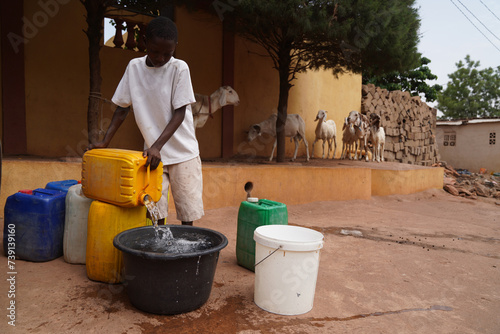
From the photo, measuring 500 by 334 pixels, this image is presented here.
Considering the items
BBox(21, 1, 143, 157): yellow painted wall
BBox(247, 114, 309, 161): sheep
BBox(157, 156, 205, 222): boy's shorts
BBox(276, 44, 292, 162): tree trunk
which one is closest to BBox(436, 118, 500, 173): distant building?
BBox(247, 114, 309, 161): sheep

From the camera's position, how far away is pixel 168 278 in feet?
7.02

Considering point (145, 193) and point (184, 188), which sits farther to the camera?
point (184, 188)

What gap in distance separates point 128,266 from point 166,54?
1409mm

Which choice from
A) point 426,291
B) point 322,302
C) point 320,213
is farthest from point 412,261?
point 320,213

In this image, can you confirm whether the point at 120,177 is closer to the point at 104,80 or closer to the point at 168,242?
the point at 168,242

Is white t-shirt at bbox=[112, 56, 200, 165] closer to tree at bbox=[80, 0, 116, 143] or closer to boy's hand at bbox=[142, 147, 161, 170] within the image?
boy's hand at bbox=[142, 147, 161, 170]

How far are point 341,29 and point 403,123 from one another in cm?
1046

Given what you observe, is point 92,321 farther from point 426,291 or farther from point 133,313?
point 426,291

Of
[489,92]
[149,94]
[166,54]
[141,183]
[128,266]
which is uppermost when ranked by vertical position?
[489,92]

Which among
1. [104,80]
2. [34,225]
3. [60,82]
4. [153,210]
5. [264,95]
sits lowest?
[34,225]

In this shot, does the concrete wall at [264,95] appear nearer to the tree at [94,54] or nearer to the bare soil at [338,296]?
the tree at [94,54]

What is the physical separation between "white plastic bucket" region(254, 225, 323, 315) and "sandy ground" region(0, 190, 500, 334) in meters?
0.08

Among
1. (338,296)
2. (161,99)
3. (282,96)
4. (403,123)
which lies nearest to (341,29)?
(282,96)

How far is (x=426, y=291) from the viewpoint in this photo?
2.93 metres
